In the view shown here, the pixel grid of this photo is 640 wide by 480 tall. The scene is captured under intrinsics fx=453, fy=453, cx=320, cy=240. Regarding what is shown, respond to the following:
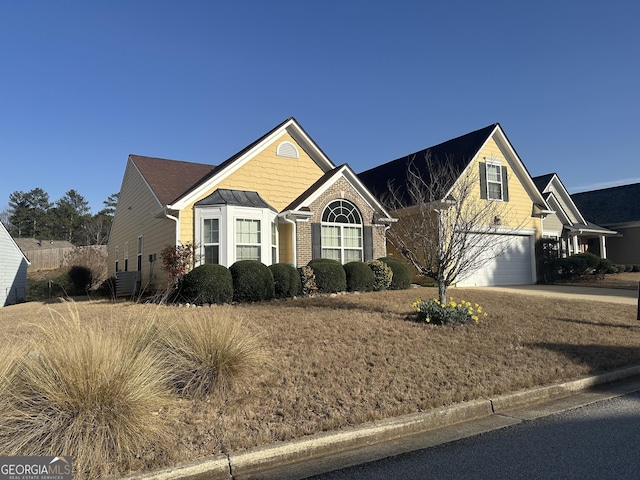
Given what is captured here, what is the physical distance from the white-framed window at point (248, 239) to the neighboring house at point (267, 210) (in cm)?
3

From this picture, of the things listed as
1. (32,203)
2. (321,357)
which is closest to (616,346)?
(321,357)

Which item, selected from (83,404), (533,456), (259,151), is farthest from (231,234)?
(533,456)

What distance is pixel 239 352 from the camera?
596cm

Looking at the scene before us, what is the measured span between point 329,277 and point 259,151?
5867 millimetres

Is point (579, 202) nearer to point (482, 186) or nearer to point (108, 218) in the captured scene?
point (482, 186)

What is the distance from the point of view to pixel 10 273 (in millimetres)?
26891

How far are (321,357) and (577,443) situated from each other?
138 inches

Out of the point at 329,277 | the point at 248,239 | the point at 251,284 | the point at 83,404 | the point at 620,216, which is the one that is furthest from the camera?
the point at 620,216

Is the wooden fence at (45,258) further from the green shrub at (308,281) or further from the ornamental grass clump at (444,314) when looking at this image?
the ornamental grass clump at (444,314)

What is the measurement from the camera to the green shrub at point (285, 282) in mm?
12883

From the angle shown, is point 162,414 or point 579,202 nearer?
point 162,414

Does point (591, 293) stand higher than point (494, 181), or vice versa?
point (494, 181)

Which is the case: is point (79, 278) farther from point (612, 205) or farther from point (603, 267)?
point (612, 205)

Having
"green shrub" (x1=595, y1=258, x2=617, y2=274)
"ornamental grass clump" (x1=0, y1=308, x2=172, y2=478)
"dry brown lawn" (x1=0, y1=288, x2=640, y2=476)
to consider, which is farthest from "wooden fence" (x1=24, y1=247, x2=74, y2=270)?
"ornamental grass clump" (x1=0, y1=308, x2=172, y2=478)
